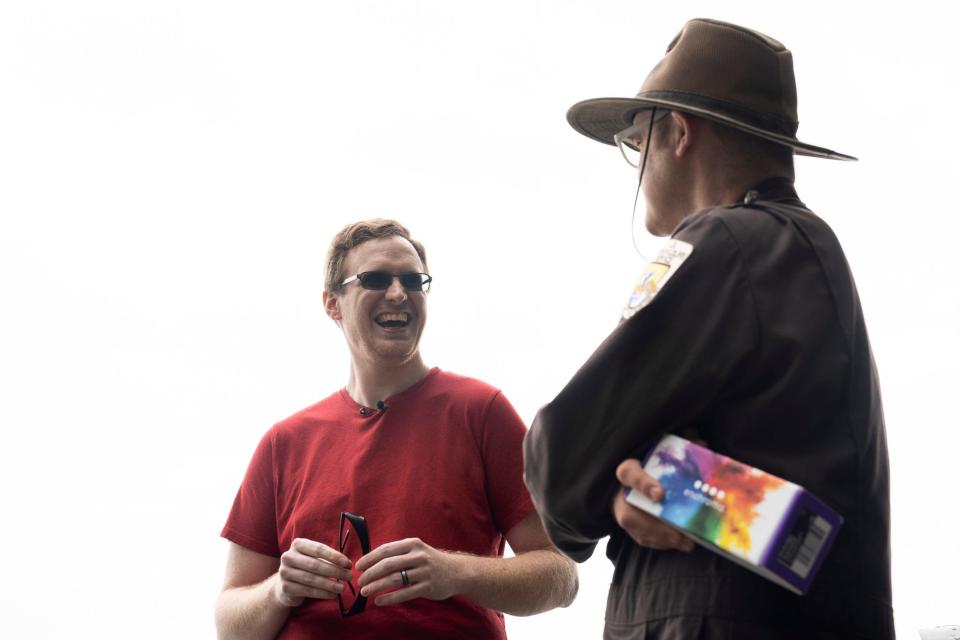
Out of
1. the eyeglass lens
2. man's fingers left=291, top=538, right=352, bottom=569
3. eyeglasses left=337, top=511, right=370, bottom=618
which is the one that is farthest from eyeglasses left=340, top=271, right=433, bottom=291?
man's fingers left=291, top=538, right=352, bottom=569

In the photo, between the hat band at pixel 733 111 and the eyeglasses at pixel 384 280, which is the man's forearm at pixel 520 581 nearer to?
the eyeglasses at pixel 384 280

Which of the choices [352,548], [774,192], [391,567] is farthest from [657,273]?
[352,548]

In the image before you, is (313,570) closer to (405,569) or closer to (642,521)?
(405,569)

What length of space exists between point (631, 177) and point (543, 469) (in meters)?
2.45

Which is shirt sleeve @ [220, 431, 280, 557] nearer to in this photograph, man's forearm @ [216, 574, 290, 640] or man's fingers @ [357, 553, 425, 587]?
man's forearm @ [216, 574, 290, 640]

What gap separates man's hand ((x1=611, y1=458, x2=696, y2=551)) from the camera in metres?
1.16

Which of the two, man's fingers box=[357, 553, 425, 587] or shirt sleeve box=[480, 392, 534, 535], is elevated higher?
shirt sleeve box=[480, 392, 534, 535]

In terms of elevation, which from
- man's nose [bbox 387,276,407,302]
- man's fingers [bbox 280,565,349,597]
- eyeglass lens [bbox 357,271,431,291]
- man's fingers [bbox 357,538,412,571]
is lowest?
man's fingers [bbox 280,565,349,597]

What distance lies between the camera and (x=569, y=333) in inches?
132

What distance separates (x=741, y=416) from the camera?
1.18 m

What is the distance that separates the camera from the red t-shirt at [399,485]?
1.97 m

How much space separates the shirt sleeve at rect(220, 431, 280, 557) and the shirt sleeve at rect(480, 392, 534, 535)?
47 centimetres

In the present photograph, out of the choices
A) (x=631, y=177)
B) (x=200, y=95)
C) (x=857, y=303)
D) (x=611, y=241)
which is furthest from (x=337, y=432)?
(x=200, y=95)

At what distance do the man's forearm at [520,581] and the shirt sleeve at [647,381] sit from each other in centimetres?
67
